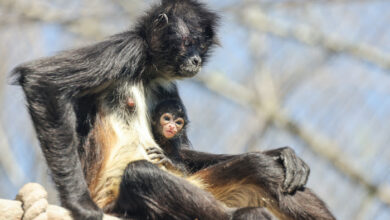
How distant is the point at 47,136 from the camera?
583 cm

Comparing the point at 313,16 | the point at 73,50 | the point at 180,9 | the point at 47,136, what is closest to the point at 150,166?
the point at 47,136

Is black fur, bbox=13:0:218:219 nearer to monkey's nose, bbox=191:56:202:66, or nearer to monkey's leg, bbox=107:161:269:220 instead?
monkey's nose, bbox=191:56:202:66

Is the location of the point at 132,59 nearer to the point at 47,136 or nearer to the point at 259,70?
the point at 47,136

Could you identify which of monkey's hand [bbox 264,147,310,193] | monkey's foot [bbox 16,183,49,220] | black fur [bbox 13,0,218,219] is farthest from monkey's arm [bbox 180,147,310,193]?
monkey's foot [bbox 16,183,49,220]

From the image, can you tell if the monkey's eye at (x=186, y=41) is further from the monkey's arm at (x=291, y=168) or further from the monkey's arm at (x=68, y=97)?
the monkey's arm at (x=291, y=168)

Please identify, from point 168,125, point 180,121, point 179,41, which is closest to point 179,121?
point 180,121

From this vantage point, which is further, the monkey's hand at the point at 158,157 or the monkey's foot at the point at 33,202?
the monkey's hand at the point at 158,157

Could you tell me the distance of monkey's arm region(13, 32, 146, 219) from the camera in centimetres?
568

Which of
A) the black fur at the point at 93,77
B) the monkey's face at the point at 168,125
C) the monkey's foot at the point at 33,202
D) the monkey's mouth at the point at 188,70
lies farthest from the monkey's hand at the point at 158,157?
the monkey's foot at the point at 33,202

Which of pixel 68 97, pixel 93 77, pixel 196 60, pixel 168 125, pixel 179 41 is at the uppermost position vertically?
pixel 179 41

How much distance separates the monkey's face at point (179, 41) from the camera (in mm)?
6965

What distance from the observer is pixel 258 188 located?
6379 millimetres

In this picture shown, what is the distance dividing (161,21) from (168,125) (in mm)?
1068

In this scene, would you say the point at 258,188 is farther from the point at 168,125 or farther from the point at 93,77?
the point at 93,77
